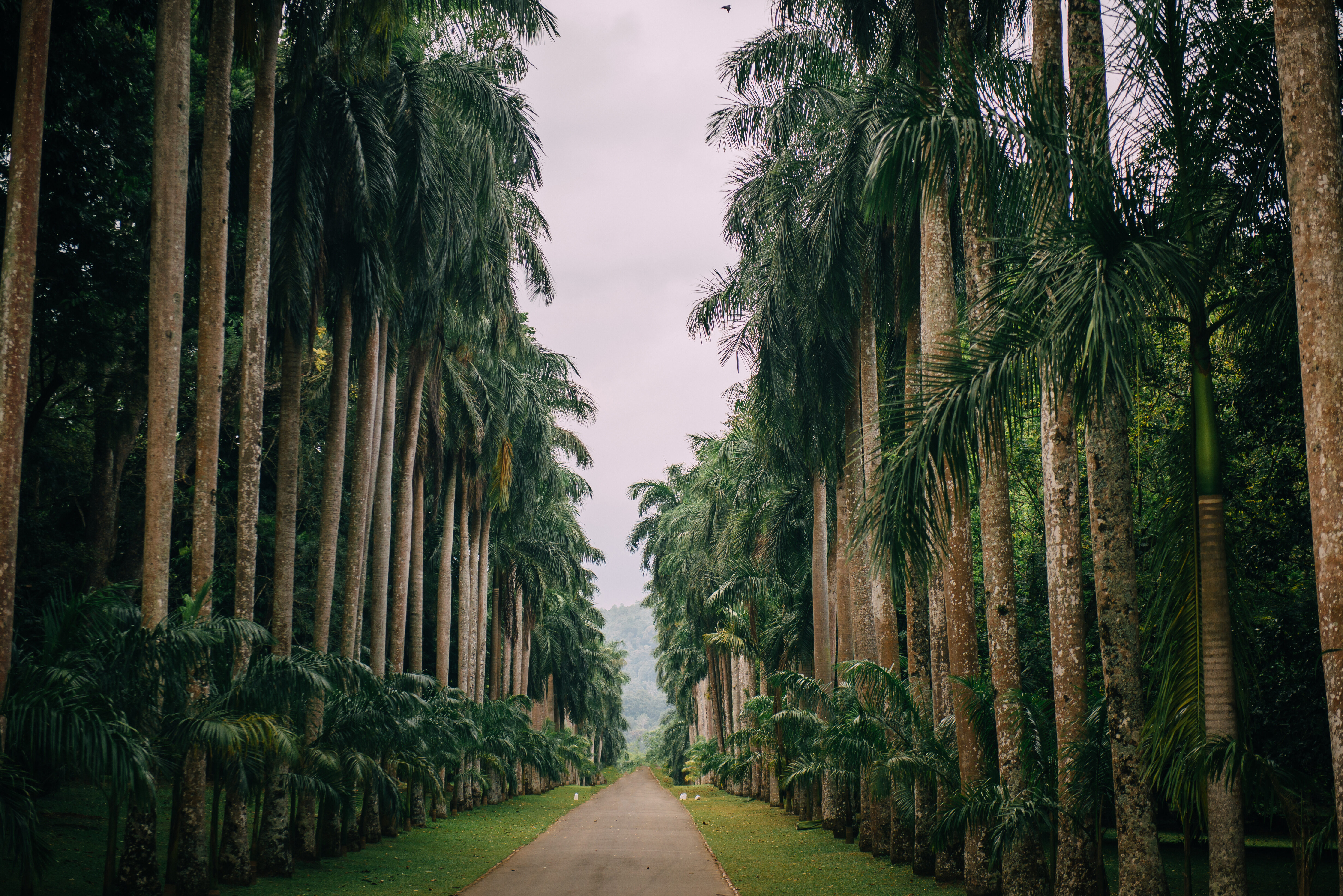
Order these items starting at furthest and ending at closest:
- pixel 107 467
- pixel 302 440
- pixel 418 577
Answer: pixel 302 440
pixel 418 577
pixel 107 467

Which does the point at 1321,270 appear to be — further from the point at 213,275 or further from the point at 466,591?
the point at 466,591

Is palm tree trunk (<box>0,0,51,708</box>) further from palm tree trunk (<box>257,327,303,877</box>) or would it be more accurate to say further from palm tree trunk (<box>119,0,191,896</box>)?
palm tree trunk (<box>257,327,303,877</box>)

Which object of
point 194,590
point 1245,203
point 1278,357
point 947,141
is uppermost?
point 947,141

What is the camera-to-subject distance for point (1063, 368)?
22.9ft

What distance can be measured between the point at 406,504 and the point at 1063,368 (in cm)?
1899

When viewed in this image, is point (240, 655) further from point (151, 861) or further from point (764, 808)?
point (764, 808)

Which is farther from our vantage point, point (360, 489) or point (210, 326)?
point (360, 489)

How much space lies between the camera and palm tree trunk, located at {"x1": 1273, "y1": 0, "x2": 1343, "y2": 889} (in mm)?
5676

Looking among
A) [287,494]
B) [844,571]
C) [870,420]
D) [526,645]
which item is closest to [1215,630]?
[870,420]

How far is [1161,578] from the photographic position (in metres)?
8.25

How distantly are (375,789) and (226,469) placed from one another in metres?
14.7

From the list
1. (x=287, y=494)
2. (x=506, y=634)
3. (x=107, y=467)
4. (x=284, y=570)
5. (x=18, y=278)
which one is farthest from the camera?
(x=506, y=634)

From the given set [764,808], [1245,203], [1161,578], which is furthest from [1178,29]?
[764,808]

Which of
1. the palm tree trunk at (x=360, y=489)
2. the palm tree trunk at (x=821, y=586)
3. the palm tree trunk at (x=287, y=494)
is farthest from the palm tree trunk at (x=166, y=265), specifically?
the palm tree trunk at (x=821, y=586)
